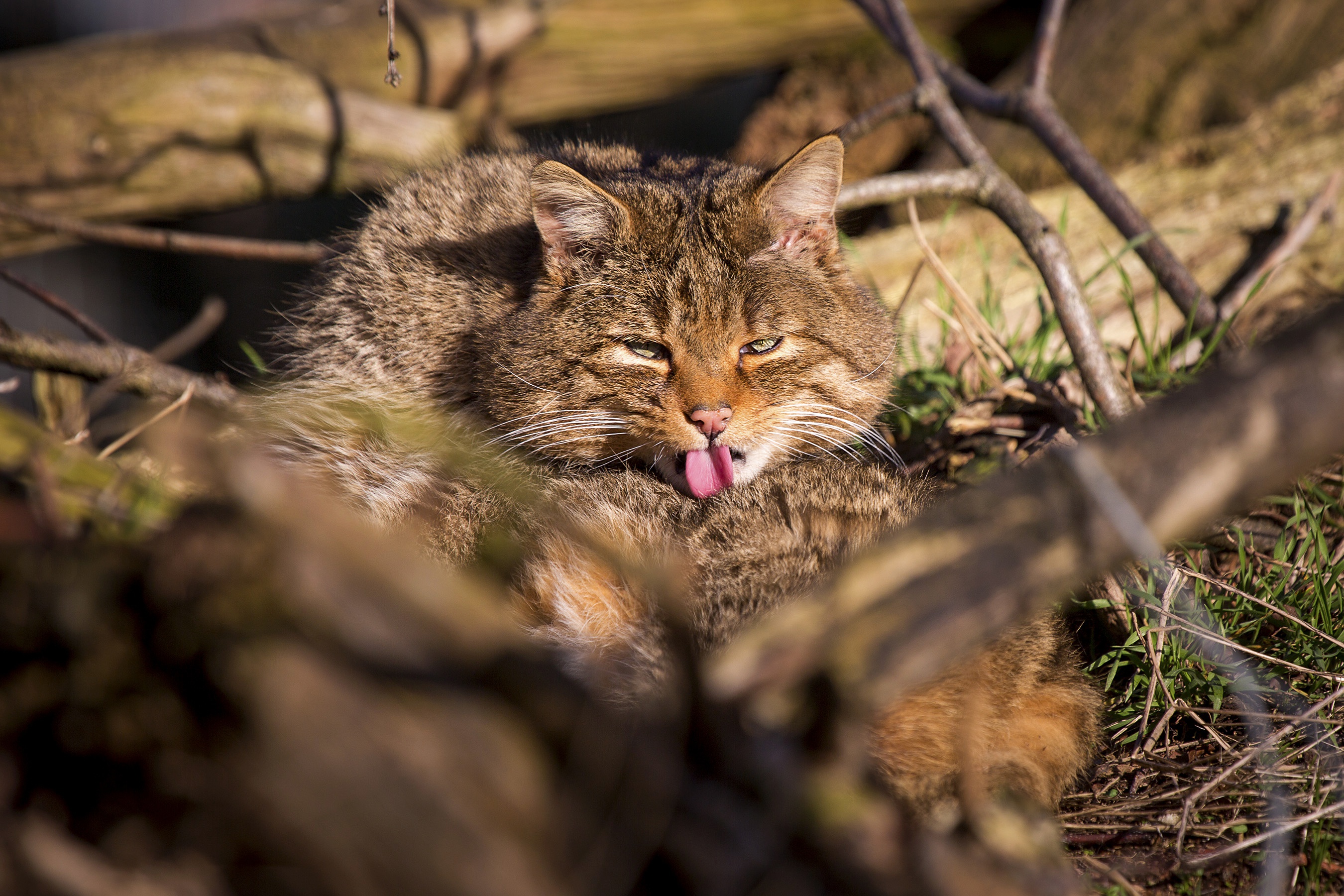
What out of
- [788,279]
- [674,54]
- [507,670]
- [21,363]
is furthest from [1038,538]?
[674,54]

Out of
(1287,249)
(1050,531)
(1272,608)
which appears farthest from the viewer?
(1287,249)

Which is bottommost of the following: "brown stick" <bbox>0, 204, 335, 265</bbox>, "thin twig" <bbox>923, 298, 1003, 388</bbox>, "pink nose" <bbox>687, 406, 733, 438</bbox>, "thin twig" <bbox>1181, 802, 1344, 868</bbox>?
"thin twig" <bbox>1181, 802, 1344, 868</bbox>

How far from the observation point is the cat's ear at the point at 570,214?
2574 mm

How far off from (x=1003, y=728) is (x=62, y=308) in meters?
3.04

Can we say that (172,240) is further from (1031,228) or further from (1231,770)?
(1231,770)

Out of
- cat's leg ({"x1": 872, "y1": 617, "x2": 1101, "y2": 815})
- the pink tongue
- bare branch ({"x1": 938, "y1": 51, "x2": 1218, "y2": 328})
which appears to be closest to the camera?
cat's leg ({"x1": 872, "y1": 617, "x2": 1101, "y2": 815})

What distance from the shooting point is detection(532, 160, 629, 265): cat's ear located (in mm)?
2574

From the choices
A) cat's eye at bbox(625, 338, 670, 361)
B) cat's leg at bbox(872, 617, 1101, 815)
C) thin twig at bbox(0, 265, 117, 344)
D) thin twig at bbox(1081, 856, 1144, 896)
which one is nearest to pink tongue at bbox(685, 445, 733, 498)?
cat's eye at bbox(625, 338, 670, 361)

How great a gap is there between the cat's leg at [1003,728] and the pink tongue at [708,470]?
0.90 metres

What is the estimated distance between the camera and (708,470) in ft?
8.50

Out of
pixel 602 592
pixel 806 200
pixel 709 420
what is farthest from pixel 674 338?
pixel 602 592

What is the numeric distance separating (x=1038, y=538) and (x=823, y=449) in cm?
160

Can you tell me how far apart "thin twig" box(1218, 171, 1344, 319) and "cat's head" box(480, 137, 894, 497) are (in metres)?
1.69

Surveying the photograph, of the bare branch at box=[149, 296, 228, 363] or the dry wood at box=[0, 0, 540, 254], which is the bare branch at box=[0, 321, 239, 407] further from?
the dry wood at box=[0, 0, 540, 254]
